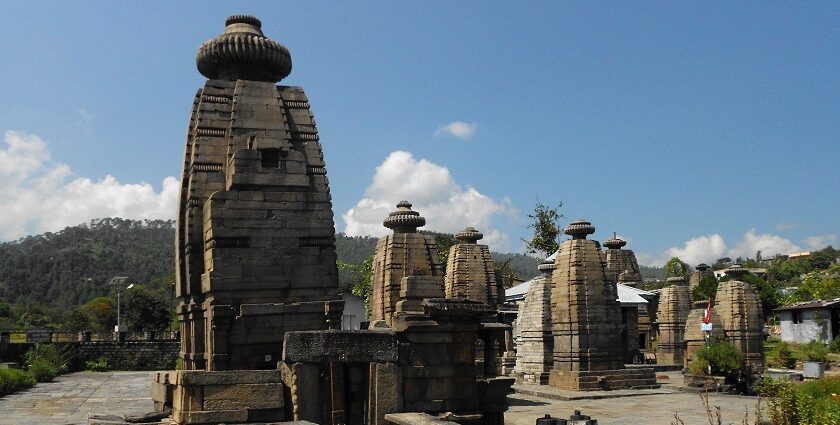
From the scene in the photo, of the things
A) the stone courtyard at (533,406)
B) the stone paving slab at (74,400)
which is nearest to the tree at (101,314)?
the stone paving slab at (74,400)

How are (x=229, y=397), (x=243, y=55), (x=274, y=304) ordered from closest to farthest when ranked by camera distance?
(x=229, y=397), (x=274, y=304), (x=243, y=55)

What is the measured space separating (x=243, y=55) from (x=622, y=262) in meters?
34.2

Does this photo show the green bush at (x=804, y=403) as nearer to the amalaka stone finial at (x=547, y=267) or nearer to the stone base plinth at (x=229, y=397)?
the stone base plinth at (x=229, y=397)

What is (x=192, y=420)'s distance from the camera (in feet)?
32.3

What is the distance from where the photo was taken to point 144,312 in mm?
66375

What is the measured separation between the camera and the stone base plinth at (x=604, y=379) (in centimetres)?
2339

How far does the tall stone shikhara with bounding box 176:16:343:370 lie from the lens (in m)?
11.6

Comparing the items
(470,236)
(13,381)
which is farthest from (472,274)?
(13,381)

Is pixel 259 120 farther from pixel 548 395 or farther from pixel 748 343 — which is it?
pixel 748 343

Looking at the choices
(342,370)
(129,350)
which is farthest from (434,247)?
(129,350)

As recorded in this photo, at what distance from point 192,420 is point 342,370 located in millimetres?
2078

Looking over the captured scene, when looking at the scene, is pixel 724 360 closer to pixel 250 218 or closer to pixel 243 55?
pixel 250 218

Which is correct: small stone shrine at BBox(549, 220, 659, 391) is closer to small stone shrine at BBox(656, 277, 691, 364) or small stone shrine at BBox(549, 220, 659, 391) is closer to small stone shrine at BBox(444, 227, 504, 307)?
small stone shrine at BBox(444, 227, 504, 307)

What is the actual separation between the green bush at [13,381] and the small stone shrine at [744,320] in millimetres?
26105
